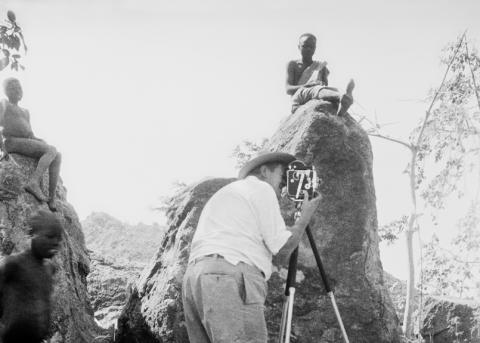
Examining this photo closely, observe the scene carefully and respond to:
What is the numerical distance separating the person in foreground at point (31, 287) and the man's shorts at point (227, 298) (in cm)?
129

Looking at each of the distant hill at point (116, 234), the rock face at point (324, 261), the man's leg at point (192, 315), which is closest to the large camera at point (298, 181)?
the man's leg at point (192, 315)

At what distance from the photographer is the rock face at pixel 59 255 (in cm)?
502

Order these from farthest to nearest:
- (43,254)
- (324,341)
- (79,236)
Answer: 1. (79,236)
2. (324,341)
3. (43,254)

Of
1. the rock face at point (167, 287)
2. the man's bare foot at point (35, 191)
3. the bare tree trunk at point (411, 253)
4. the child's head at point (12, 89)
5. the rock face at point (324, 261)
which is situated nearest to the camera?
the rock face at point (167, 287)

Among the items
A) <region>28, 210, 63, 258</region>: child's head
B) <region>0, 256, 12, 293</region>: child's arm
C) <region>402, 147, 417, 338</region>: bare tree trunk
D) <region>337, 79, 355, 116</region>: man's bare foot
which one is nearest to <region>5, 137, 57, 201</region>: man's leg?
<region>28, 210, 63, 258</region>: child's head

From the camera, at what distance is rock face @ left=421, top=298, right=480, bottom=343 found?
8055 mm

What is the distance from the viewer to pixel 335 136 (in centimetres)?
580

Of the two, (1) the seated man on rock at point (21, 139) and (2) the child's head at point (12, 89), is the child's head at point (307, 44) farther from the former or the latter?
(2) the child's head at point (12, 89)

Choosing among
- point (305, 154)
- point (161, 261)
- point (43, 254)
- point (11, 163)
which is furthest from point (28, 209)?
point (305, 154)

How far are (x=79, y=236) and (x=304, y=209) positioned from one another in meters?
4.84

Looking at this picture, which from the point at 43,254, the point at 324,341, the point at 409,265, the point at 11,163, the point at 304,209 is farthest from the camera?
the point at 409,265

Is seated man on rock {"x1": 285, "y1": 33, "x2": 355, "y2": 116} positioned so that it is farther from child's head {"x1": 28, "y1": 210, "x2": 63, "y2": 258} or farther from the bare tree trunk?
the bare tree trunk

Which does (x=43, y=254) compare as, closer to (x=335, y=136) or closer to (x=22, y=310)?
(x=22, y=310)

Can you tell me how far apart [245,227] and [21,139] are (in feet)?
15.6
